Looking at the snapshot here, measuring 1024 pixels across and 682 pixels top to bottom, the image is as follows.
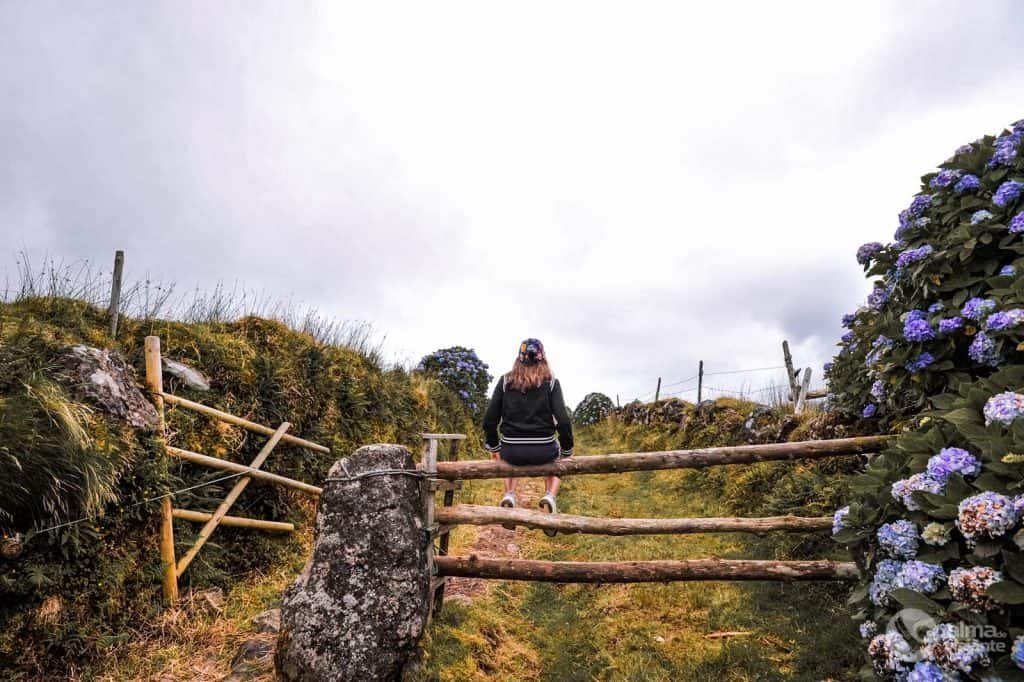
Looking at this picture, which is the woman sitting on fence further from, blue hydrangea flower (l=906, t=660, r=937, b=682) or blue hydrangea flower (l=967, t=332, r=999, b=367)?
blue hydrangea flower (l=967, t=332, r=999, b=367)

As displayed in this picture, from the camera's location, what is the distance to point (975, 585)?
228 cm

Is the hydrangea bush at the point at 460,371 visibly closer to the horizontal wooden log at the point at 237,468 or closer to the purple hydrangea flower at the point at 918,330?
the horizontal wooden log at the point at 237,468

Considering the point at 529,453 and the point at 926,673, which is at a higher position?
the point at 529,453

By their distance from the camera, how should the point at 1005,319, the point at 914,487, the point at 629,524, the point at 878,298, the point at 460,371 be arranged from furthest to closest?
the point at 460,371 → the point at 878,298 → the point at 629,524 → the point at 1005,319 → the point at 914,487

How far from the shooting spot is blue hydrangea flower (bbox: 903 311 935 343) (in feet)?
13.4

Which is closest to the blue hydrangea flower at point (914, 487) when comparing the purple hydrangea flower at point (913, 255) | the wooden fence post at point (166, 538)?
the purple hydrangea flower at point (913, 255)

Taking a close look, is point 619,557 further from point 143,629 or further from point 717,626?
point 143,629

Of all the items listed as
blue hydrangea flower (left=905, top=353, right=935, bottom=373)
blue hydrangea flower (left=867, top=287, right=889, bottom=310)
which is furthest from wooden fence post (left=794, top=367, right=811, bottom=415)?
blue hydrangea flower (left=905, top=353, right=935, bottom=373)

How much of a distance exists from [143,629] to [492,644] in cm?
314

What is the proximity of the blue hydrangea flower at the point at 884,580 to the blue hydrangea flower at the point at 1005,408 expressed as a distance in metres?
0.90

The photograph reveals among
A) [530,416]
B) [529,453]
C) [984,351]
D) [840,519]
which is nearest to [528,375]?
[530,416]

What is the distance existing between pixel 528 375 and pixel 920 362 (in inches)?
136

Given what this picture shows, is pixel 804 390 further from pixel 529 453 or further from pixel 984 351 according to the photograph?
pixel 529 453

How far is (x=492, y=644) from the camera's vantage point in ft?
15.7
